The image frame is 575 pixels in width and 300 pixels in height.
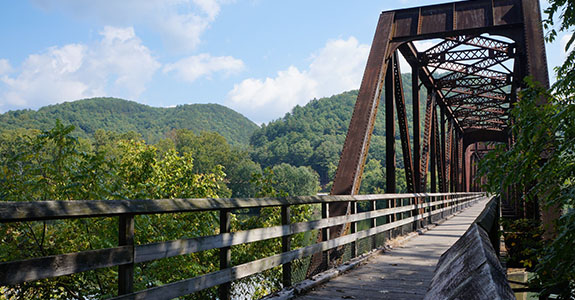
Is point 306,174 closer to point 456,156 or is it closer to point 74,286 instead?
point 456,156

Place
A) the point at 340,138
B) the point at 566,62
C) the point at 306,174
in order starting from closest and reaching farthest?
the point at 566,62 → the point at 306,174 → the point at 340,138

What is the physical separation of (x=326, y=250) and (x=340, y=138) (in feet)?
551

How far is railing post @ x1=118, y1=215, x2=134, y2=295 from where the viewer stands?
298 centimetres

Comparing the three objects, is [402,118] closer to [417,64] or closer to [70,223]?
[417,64]

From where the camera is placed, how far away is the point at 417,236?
38.9 feet

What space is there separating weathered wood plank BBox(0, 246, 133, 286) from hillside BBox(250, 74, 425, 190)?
455 feet

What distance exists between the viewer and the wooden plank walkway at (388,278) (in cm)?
519

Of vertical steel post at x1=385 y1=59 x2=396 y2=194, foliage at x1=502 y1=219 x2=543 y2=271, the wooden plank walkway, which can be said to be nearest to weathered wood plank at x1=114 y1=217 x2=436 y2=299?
the wooden plank walkway

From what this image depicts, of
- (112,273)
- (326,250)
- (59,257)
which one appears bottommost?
(112,273)

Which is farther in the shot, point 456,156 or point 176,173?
point 456,156

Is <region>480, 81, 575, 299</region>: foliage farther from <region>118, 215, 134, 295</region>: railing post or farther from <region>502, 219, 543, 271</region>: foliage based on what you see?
<region>118, 215, 134, 295</region>: railing post

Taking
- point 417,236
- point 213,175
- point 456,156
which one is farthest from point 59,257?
point 456,156

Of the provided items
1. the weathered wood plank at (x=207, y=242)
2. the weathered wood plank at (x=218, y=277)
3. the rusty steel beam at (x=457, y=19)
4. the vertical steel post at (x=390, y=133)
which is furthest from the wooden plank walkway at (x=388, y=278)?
the rusty steel beam at (x=457, y=19)

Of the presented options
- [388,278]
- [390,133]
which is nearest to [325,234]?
[388,278]
